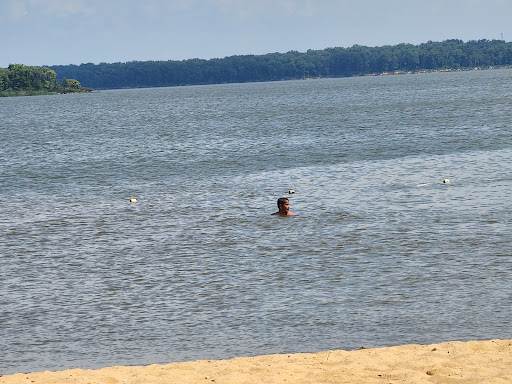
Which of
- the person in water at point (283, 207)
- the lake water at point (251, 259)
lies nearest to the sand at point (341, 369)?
the lake water at point (251, 259)

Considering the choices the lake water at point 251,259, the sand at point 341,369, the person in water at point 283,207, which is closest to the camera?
the sand at point 341,369

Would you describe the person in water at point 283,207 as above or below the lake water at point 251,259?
above

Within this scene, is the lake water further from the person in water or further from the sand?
the sand

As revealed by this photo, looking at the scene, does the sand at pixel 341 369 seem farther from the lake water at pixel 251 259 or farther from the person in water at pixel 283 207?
the person in water at pixel 283 207

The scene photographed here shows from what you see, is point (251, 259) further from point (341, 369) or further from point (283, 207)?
point (341, 369)

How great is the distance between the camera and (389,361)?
1227 centimetres

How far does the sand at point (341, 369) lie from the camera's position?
11.4m

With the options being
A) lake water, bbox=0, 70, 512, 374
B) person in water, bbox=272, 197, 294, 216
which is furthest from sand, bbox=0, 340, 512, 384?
person in water, bbox=272, 197, 294, 216

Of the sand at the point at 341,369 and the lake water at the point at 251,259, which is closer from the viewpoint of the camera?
the sand at the point at 341,369

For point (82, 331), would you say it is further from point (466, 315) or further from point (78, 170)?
point (78, 170)

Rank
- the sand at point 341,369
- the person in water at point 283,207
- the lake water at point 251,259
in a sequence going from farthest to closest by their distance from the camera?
the person in water at point 283,207 → the lake water at point 251,259 → the sand at point 341,369

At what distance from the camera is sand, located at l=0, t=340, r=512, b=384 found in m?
11.4

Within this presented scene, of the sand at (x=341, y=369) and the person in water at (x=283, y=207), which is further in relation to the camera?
the person in water at (x=283, y=207)

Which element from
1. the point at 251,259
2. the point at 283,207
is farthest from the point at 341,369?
the point at 283,207
